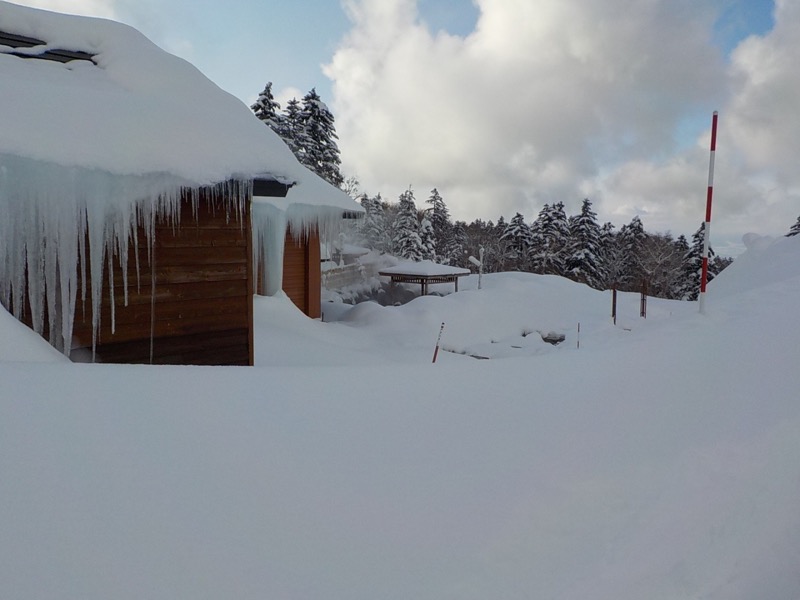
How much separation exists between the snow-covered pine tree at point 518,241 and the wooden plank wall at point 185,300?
29252 mm

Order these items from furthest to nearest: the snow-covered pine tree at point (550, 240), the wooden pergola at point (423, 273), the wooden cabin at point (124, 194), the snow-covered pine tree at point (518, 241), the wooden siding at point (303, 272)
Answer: the snow-covered pine tree at point (518, 241) → the snow-covered pine tree at point (550, 240) → the wooden pergola at point (423, 273) → the wooden siding at point (303, 272) → the wooden cabin at point (124, 194)

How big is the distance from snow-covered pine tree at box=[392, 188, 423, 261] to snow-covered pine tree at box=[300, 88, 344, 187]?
31.7 ft

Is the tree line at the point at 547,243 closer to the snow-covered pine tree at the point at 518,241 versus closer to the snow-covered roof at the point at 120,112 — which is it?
the snow-covered pine tree at the point at 518,241

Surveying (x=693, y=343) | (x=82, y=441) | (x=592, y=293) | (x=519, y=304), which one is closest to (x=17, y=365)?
(x=82, y=441)

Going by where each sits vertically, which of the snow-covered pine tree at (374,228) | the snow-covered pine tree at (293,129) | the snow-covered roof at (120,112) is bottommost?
the snow-covered roof at (120,112)

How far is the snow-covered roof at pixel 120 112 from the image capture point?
151 inches

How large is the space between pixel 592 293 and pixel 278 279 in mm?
13059

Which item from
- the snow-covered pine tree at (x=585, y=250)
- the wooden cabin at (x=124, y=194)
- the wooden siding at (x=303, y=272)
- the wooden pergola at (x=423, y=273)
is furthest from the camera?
the snow-covered pine tree at (x=585, y=250)

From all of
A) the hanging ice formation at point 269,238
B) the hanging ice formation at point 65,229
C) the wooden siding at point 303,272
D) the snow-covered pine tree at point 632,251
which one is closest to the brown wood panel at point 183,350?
the hanging ice formation at point 65,229

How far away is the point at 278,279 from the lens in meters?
8.89

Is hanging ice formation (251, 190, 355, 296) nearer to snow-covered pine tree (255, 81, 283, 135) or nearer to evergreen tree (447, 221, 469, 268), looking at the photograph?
snow-covered pine tree (255, 81, 283, 135)

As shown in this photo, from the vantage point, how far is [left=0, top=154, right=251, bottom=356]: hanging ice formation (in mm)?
3740

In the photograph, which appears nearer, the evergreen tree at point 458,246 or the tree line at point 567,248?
the tree line at point 567,248

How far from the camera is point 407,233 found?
31.5 metres
